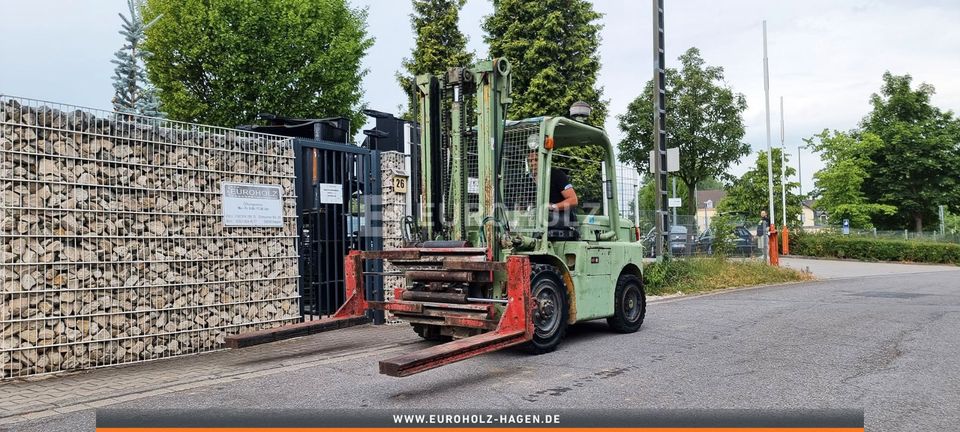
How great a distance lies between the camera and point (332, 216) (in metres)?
9.41

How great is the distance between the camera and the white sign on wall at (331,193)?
29.8ft

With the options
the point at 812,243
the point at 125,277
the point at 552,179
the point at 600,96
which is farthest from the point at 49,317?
the point at 812,243

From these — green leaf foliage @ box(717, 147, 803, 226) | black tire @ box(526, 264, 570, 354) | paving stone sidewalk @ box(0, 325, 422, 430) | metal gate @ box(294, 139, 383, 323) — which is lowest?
paving stone sidewalk @ box(0, 325, 422, 430)

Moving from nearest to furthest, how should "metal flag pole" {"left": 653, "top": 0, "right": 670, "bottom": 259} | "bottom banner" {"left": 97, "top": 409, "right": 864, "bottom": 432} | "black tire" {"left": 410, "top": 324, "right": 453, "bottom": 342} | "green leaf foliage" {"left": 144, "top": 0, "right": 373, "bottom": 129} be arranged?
"bottom banner" {"left": 97, "top": 409, "right": 864, "bottom": 432}, "black tire" {"left": 410, "top": 324, "right": 453, "bottom": 342}, "metal flag pole" {"left": 653, "top": 0, "right": 670, "bottom": 259}, "green leaf foliage" {"left": 144, "top": 0, "right": 373, "bottom": 129}

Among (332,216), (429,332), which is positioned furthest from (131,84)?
(429,332)

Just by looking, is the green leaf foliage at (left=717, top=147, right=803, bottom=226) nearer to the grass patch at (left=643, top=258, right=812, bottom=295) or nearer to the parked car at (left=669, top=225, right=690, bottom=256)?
the parked car at (left=669, top=225, right=690, bottom=256)

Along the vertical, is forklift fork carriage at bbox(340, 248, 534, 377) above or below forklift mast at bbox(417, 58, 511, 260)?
below

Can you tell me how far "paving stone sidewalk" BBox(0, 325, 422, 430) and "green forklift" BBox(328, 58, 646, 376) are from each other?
0.55 meters

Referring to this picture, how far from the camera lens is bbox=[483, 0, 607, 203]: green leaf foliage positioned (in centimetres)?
2873

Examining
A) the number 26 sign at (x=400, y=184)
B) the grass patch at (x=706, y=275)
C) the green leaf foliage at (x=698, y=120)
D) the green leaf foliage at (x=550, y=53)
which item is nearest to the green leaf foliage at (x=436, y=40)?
the green leaf foliage at (x=550, y=53)

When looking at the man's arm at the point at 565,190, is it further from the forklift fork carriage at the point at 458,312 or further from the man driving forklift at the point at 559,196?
the forklift fork carriage at the point at 458,312

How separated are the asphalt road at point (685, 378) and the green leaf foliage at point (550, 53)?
2053 centimetres

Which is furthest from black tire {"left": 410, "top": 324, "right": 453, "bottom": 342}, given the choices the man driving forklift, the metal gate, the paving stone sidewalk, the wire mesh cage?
the man driving forklift

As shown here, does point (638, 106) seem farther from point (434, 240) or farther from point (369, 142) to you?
point (434, 240)
